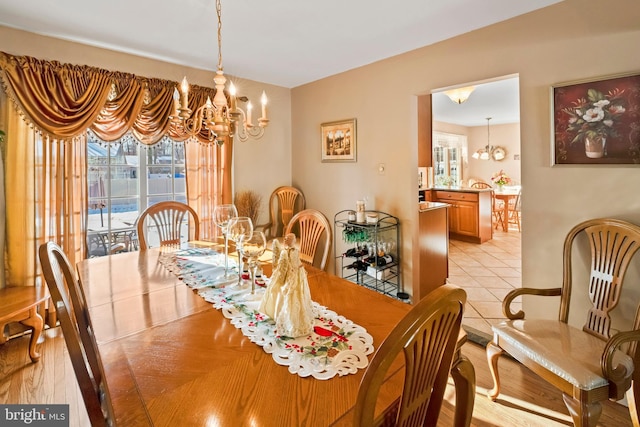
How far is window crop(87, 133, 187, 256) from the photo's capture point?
2980 mm

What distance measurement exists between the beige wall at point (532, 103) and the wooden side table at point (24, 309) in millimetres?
2927

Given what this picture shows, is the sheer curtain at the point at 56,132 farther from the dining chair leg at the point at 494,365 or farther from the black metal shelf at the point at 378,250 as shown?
the dining chair leg at the point at 494,365

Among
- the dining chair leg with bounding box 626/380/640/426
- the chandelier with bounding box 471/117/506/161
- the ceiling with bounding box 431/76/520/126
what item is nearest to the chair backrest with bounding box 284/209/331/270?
the dining chair leg with bounding box 626/380/640/426

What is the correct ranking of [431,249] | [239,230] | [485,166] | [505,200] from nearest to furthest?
[239,230], [431,249], [505,200], [485,166]

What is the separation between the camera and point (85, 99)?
2.66 metres

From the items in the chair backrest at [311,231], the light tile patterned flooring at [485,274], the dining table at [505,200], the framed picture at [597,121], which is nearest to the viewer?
the framed picture at [597,121]

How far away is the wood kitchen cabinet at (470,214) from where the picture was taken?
555 cm

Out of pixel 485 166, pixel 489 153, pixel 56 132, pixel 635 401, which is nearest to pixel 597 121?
pixel 635 401

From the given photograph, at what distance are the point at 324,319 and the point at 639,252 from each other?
6.25 feet

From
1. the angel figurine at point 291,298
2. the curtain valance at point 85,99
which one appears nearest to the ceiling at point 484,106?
the curtain valance at point 85,99

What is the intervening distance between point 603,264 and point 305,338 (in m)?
1.83

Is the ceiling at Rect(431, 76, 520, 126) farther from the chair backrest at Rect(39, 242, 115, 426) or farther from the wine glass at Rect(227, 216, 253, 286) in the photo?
the chair backrest at Rect(39, 242, 115, 426)

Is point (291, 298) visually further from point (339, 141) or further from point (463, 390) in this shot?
point (339, 141)

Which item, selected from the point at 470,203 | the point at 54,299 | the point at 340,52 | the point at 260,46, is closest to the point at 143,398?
the point at 54,299
